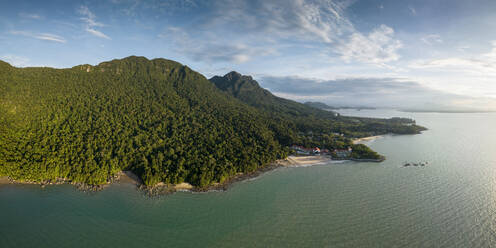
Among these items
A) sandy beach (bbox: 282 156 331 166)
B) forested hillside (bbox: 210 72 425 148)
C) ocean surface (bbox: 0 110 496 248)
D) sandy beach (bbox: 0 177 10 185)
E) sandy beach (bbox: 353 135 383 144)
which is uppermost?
forested hillside (bbox: 210 72 425 148)

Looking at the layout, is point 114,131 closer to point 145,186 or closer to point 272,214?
point 145,186

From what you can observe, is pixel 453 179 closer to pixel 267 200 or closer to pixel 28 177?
pixel 267 200

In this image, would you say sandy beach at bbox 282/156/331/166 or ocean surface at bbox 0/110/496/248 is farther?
sandy beach at bbox 282/156/331/166

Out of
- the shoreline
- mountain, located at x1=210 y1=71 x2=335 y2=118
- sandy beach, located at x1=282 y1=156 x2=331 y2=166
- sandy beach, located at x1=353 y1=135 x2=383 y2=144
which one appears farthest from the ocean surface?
mountain, located at x1=210 y1=71 x2=335 y2=118

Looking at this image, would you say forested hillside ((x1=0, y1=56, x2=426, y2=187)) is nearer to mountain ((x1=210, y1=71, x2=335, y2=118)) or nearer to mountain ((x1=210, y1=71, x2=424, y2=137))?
mountain ((x1=210, y1=71, x2=424, y2=137))

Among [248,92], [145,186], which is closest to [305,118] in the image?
[248,92]

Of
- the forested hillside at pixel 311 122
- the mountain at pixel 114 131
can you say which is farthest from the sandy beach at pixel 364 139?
the mountain at pixel 114 131
